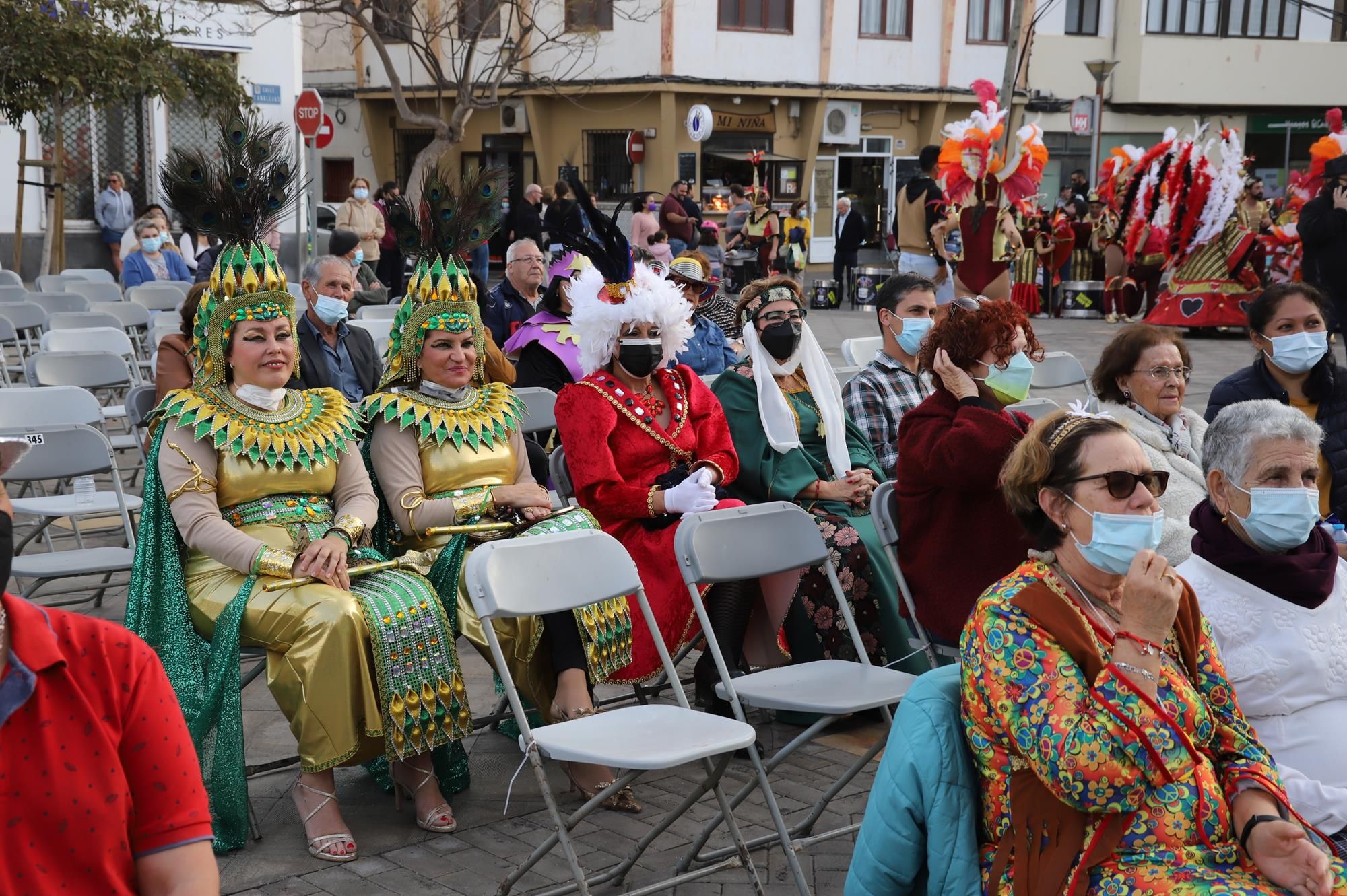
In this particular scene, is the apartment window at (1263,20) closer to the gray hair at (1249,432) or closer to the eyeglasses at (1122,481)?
the gray hair at (1249,432)

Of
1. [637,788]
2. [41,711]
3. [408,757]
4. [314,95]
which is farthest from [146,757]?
[314,95]

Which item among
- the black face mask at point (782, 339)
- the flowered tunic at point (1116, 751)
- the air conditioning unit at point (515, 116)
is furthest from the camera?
the air conditioning unit at point (515, 116)

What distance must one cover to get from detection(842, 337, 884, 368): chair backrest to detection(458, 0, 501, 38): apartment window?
1713 centimetres

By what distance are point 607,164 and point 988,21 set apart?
958cm

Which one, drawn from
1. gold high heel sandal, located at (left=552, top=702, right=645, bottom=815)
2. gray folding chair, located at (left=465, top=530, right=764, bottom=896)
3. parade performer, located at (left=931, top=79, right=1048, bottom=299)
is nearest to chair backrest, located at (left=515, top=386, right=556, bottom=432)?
gold high heel sandal, located at (left=552, top=702, right=645, bottom=815)

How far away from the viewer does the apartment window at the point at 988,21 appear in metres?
31.8

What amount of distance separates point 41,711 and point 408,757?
7.99ft

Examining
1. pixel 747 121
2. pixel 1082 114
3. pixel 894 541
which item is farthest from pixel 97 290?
pixel 747 121

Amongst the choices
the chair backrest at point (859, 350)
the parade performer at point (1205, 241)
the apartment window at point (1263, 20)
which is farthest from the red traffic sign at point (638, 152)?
the chair backrest at point (859, 350)

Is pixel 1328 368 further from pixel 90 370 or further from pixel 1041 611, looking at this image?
pixel 90 370

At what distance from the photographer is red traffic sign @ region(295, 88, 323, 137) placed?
1327 centimetres

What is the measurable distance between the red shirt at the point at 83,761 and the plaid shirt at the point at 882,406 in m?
4.11

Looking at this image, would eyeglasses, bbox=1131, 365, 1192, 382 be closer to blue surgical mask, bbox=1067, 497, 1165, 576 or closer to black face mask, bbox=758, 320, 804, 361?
black face mask, bbox=758, 320, 804, 361

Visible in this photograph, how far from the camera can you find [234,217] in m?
4.32
